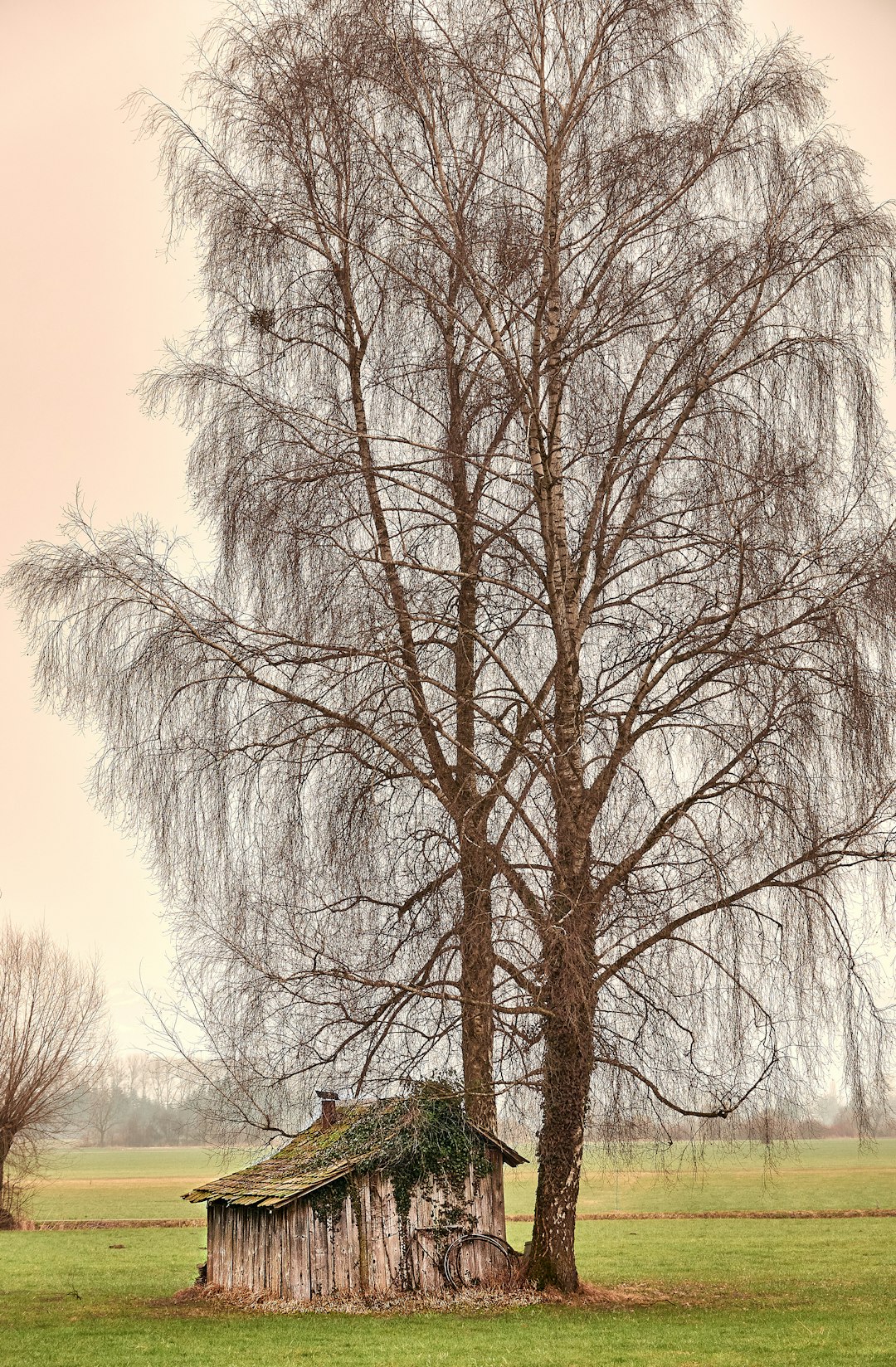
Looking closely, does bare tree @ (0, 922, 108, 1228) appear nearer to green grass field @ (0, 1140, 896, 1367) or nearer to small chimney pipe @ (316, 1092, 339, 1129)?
green grass field @ (0, 1140, 896, 1367)

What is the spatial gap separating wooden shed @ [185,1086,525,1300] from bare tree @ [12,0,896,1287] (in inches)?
54.9

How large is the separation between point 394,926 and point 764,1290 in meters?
9.93

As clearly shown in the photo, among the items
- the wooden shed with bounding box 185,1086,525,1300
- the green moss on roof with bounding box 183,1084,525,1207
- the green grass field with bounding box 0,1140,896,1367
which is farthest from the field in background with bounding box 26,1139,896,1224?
the wooden shed with bounding box 185,1086,525,1300

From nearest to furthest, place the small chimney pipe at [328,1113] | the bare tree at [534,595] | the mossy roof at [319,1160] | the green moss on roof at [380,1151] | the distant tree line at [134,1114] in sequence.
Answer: the bare tree at [534,595], the green moss on roof at [380,1151], the mossy roof at [319,1160], the small chimney pipe at [328,1113], the distant tree line at [134,1114]

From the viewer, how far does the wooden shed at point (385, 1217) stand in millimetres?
15438

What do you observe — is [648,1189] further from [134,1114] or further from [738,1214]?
[134,1114]

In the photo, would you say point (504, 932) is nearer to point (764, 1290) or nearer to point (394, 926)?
point (394, 926)

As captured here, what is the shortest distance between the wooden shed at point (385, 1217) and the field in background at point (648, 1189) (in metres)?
13.2

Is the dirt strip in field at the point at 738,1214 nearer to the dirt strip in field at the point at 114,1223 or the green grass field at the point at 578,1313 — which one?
the green grass field at the point at 578,1313

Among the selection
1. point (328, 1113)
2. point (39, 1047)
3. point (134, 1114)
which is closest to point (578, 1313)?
point (328, 1113)

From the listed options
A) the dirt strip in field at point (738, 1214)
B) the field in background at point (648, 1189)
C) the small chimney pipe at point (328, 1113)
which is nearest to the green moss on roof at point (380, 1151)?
the small chimney pipe at point (328, 1113)

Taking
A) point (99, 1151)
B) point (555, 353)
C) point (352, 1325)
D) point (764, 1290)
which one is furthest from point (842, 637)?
point (99, 1151)

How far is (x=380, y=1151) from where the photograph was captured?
49.9ft

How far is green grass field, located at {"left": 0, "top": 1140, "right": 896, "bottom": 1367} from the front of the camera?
12688 mm
